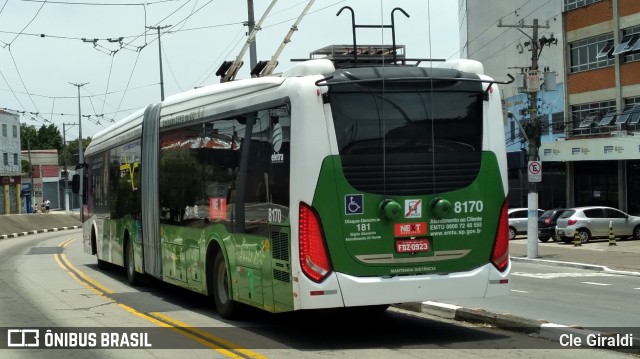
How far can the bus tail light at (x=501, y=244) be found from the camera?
10.0 metres

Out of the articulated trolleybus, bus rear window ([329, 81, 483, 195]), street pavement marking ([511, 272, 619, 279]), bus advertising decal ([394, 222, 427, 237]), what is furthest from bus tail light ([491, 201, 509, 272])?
street pavement marking ([511, 272, 619, 279])

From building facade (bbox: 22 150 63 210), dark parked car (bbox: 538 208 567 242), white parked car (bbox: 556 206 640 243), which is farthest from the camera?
building facade (bbox: 22 150 63 210)

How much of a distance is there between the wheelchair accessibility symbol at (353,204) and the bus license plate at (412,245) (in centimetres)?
60

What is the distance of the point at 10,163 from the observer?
86250 millimetres

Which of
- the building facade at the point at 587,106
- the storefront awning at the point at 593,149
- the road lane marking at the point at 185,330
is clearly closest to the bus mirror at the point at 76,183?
the road lane marking at the point at 185,330

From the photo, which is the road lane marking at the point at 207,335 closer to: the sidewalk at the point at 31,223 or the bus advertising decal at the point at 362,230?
the bus advertising decal at the point at 362,230

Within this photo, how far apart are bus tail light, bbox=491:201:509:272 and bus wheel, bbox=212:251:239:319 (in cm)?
385

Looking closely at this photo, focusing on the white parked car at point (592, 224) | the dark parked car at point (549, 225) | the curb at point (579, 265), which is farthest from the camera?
the dark parked car at point (549, 225)

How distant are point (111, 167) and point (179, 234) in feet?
21.4

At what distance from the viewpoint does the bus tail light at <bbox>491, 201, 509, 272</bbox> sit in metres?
10.0

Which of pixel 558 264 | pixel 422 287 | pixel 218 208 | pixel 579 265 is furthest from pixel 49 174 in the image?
pixel 422 287

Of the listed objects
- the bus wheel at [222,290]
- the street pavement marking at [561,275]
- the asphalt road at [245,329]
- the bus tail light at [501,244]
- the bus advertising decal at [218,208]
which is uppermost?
the bus advertising decal at [218,208]

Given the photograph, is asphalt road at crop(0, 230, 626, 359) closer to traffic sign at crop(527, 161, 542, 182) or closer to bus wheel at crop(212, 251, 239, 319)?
bus wheel at crop(212, 251, 239, 319)

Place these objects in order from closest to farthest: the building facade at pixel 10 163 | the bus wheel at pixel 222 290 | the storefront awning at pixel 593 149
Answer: the bus wheel at pixel 222 290 < the storefront awning at pixel 593 149 < the building facade at pixel 10 163
